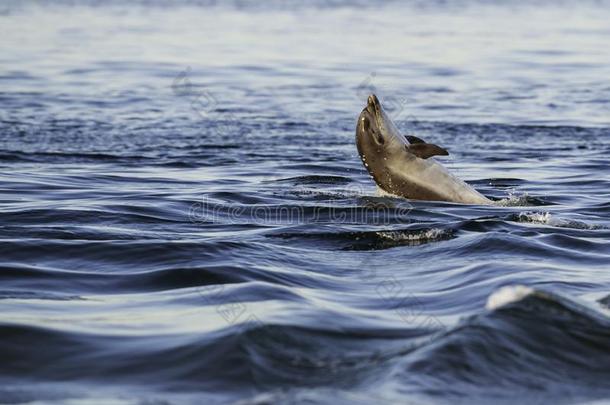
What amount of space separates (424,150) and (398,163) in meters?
0.42

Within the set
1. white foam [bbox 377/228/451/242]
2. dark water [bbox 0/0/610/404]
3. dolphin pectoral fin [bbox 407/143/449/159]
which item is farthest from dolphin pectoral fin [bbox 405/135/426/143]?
white foam [bbox 377/228/451/242]

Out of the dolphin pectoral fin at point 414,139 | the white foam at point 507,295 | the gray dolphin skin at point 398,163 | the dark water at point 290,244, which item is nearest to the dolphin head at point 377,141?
the gray dolphin skin at point 398,163

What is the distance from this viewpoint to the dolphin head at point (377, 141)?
12547mm

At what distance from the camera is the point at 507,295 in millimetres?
8352

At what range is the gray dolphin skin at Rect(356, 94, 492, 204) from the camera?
12.6 metres

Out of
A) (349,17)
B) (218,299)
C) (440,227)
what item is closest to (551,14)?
(349,17)

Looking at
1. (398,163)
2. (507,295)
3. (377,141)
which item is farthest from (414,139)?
(507,295)

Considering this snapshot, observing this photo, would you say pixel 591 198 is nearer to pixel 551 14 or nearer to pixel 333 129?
pixel 333 129

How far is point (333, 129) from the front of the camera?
2006cm

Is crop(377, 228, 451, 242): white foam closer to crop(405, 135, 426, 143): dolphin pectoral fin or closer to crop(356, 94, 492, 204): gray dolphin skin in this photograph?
crop(356, 94, 492, 204): gray dolphin skin

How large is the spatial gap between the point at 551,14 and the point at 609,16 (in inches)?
115

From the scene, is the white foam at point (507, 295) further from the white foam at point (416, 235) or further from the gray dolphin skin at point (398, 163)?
the gray dolphin skin at point (398, 163)

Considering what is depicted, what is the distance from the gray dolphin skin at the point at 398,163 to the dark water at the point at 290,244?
23cm

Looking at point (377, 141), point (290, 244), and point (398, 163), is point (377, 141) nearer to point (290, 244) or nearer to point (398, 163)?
point (398, 163)
